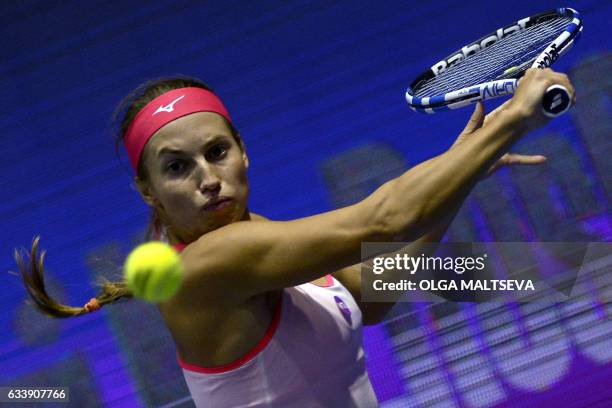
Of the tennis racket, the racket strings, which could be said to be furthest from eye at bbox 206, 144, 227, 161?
the racket strings

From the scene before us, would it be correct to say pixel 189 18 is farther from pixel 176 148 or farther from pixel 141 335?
pixel 176 148

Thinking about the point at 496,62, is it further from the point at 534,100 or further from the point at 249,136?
the point at 249,136

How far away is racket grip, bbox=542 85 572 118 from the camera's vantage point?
1.32 meters

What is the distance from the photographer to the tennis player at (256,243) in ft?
4.41

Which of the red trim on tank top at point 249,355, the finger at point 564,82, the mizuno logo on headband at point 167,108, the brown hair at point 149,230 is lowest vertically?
the red trim on tank top at point 249,355

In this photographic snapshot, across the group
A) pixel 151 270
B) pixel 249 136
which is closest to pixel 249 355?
pixel 151 270

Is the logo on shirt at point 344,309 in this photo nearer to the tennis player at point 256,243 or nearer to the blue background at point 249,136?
the tennis player at point 256,243

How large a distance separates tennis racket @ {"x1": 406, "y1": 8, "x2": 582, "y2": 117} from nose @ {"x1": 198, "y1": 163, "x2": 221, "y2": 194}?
470mm

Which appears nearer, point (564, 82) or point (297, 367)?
point (564, 82)

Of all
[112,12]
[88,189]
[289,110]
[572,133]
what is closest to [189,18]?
[112,12]

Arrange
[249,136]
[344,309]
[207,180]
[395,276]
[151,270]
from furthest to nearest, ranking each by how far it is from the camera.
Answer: [249,136] → [395,276] → [344,309] → [207,180] → [151,270]

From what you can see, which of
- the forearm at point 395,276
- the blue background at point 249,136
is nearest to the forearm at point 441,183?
the forearm at point 395,276

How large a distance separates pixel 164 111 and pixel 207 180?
0.15 metres

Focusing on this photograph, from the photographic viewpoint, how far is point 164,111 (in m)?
1.55
